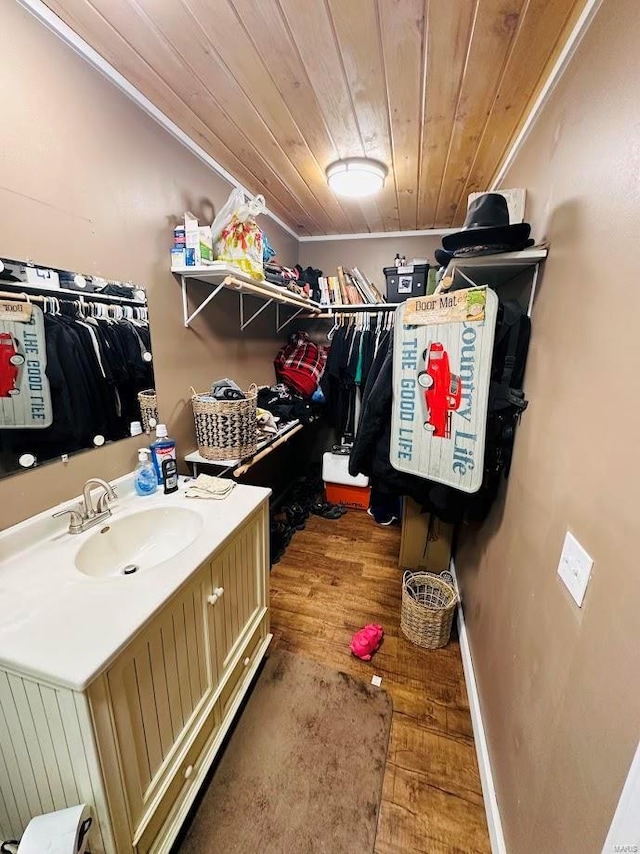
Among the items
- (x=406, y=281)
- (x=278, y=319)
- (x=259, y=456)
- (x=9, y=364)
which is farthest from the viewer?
(x=278, y=319)

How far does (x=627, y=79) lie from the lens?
76cm

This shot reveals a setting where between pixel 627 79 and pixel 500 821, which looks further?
pixel 500 821

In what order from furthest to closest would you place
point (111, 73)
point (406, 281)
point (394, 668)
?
point (406, 281) → point (394, 668) → point (111, 73)

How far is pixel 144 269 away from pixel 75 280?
34 cm

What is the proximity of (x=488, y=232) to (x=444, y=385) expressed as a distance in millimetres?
550

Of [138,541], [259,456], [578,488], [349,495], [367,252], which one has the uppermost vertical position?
[367,252]

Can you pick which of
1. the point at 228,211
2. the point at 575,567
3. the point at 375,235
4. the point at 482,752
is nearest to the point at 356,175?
the point at 228,211

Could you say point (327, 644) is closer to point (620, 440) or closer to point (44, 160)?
point (620, 440)

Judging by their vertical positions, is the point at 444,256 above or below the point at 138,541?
above

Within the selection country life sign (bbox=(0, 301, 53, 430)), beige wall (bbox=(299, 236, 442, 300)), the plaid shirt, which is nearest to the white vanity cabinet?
country life sign (bbox=(0, 301, 53, 430))

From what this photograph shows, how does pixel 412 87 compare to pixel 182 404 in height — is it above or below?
above

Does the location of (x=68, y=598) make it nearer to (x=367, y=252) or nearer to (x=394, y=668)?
(x=394, y=668)

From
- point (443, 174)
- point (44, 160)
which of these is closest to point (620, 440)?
point (44, 160)

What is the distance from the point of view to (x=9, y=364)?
3.37 ft
